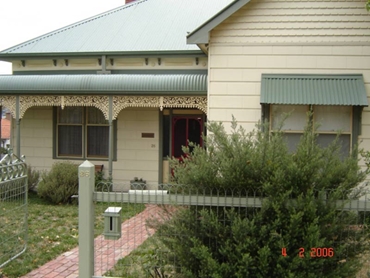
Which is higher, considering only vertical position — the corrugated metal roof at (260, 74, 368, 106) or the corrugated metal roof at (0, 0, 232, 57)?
the corrugated metal roof at (0, 0, 232, 57)

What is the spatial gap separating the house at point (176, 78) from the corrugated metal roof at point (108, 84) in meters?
0.03

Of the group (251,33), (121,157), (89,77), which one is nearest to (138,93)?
(89,77)

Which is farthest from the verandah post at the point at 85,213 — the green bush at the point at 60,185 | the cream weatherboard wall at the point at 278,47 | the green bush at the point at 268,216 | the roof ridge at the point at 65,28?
the roof ridge at the point at 65,28

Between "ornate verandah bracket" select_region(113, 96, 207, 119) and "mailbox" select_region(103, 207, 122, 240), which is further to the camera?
"ornate verandah bracket" select_region(113, 96, 207, 119)

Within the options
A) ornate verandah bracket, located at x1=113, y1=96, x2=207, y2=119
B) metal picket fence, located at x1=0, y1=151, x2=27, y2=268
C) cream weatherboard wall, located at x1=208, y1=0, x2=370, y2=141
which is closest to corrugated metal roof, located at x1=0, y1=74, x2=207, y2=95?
ornate verandah bracket, located at x1=113, y1=96, x2=207, y2=119

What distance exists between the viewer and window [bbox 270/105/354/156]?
29.7 ft

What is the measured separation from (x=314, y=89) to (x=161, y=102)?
4249mm

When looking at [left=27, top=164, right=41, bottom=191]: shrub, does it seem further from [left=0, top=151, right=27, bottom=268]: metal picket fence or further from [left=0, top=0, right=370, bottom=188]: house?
[left=0, top=151, right=27, bottom=268]: metal picket fence

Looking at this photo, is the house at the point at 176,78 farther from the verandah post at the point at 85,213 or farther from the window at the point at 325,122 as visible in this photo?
the verandah post at the point at 85,213

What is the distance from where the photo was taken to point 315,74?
30.1ft

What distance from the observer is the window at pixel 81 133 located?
44.3 feet

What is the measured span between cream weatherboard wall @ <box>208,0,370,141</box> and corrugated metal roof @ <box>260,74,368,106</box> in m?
0.20

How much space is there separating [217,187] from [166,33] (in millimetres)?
10274

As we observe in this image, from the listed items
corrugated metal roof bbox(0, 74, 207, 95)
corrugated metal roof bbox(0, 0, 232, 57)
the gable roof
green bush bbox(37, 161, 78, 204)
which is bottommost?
green bush bbox(37, 161, 78, 204)
